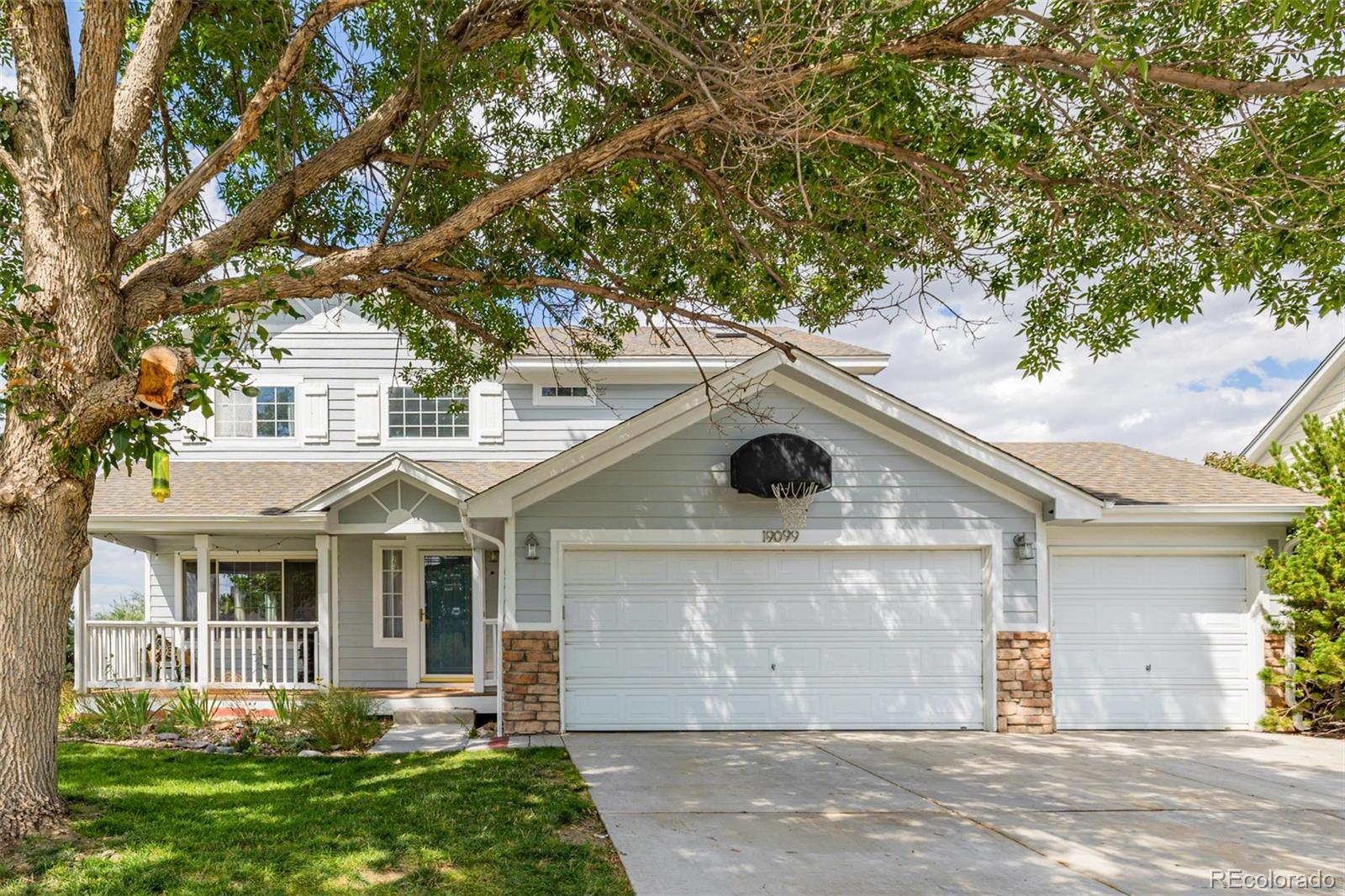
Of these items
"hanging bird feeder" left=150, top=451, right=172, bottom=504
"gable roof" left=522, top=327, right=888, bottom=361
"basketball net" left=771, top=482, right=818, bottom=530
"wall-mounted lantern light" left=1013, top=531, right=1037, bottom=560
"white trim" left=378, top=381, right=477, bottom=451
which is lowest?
"wall-mounted lantern light" left=1013, top=531, right=1037, bottom=560

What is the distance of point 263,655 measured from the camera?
39.1ft

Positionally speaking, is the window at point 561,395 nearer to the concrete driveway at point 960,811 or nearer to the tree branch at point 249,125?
the concrete driveway at point 960,811

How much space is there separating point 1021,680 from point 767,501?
11.4ft

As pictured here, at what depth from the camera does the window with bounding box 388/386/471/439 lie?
45.1ft

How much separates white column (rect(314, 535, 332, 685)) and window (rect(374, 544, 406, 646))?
108 cm

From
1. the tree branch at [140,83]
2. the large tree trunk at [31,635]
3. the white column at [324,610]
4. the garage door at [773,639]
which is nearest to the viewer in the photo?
the large tree trunk at [31,635]

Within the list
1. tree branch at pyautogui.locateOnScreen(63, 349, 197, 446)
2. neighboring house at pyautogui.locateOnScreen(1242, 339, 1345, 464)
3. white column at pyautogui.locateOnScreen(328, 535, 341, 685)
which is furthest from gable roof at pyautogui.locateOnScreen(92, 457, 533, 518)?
neighboring house at pyautogui.locateOnScreen(1242, 339, 1345, 464)

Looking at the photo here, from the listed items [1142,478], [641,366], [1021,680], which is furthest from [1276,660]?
[641,366]

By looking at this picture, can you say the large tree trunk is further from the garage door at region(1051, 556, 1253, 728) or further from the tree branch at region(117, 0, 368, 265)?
the garage door at region(1051, 556, 1253, 728)

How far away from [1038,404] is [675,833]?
192 ft

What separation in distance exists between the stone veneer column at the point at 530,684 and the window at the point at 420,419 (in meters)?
5.12

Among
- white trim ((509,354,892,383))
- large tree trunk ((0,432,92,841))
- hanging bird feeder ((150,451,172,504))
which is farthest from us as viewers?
white trim ((509,354,892,383))

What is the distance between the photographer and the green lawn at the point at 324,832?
4809 millimetres

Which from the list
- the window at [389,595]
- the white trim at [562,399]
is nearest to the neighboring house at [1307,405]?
the white trim at [562,399]
